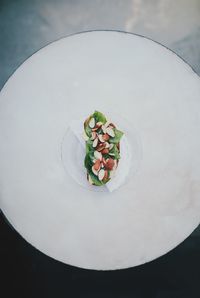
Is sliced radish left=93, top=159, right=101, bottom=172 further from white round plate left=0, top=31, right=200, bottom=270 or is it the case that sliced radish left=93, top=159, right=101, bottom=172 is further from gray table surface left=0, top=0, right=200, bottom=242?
gray table surface left=0, top=0, right=200, bottom=242

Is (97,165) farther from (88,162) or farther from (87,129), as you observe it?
(87,129)

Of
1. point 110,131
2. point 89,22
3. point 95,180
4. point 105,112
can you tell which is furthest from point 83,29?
point 95,180

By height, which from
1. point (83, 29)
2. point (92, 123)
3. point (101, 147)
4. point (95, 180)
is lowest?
point (95, 180)

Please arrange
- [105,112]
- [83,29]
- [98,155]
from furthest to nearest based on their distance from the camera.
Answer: [83,29] < [105,112] < [98,155]

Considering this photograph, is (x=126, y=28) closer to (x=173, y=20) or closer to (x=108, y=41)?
(x=173, y=20)

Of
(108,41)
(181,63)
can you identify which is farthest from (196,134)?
(108,41)

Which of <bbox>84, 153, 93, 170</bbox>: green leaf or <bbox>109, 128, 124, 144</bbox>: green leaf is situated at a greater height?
<bbox>109, 128, 124, 144</bbox>: green leaf

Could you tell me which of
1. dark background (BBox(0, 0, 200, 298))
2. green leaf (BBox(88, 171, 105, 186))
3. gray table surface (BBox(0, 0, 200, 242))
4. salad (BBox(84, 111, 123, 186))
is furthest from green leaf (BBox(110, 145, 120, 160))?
gray table surface (BBox(0, 0, 200, 242))

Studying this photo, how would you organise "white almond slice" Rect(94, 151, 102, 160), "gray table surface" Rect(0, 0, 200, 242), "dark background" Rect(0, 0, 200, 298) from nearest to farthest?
"white almond slice" Rect(94, 151, 102, 160) → "dark background" Rect(0, 0, 200, 298) → "gray table surface" Rect(0, 0, 200, 242)
